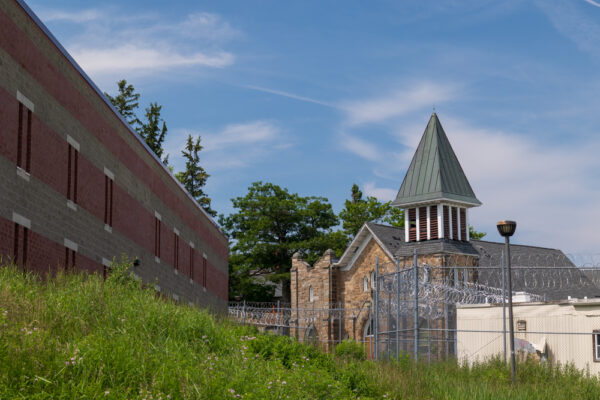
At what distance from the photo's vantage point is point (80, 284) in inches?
606

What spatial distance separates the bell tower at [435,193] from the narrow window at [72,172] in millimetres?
32363

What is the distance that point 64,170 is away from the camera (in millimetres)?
21828

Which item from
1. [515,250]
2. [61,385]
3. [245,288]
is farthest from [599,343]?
[245,288]

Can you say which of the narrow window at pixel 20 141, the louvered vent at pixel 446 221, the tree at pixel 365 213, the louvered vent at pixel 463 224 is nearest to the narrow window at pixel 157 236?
the narrow window at pixel 20 141

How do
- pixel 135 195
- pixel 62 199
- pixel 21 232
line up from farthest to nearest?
pixel 135 195
pixel 62 199
pixel 21 232

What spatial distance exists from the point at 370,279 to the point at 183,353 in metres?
42.5

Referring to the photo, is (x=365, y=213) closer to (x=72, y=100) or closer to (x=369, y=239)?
(x=369, y=239)

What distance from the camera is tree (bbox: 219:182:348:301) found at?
2714 inches

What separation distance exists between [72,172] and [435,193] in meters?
32.8

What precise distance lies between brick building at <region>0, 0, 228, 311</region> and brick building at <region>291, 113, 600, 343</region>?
21326 millimetres

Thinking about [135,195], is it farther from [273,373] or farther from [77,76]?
[273,373]

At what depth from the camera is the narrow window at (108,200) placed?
25.6 m

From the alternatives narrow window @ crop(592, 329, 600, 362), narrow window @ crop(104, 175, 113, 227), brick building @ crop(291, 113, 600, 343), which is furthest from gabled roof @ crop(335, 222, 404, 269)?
narrow window @ crop(104, 175, 113, 227)

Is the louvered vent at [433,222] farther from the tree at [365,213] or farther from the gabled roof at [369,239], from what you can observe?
the tree at [365,213]
